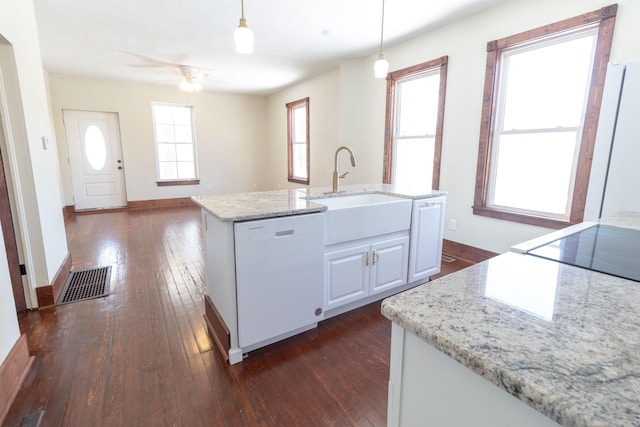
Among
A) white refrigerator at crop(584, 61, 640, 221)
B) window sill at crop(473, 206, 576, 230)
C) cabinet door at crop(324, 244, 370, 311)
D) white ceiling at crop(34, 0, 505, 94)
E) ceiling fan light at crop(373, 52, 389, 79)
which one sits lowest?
cabinet door at crop(324, 244, 370, 311)

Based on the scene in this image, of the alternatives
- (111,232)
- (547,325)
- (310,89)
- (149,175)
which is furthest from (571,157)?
(149,175)

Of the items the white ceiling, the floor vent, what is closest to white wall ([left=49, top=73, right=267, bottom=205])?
the white ceiling

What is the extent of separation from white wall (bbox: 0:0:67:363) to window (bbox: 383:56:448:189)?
12.1ft

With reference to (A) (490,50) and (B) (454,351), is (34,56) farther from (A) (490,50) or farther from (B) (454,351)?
(A) (490,50)

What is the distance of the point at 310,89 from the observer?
5719 mm

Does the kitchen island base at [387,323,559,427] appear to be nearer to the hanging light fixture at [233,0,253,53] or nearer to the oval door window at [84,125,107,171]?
Answer: the hanging light fixture at [233,0,253,53]

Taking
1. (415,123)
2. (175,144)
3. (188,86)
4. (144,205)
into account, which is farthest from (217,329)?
(175,144)

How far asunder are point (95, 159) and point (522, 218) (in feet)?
23.3

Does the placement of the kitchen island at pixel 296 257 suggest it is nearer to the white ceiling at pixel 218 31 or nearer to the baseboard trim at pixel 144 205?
the white ceiling at pixel 218 31

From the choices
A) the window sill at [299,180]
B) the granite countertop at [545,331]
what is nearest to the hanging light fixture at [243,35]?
the granite countertop at [545,331]

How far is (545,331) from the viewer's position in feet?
1.91

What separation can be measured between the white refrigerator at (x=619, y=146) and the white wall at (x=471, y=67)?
32.9 inches

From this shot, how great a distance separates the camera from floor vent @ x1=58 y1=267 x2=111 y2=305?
2.60 m

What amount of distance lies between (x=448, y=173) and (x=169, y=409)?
338 centimetres
